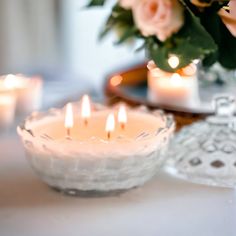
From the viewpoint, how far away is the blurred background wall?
221 centimetres

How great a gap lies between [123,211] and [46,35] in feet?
5.20

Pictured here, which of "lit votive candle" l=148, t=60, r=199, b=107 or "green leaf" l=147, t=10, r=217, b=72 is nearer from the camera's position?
"green leaf" l=147, t=10, r=217, b=72

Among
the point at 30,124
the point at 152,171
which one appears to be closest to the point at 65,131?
the point at 30,124

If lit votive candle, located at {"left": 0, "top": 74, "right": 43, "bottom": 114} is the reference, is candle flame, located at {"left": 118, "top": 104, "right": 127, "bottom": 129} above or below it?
above

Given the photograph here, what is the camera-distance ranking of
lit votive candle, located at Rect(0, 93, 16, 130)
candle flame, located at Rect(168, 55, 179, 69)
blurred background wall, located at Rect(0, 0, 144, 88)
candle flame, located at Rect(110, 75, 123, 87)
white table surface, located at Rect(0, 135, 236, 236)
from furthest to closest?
blurred background wall, located at Rect(0, 0, 144, 88)
candle flame, located at Rect(110, 75, 123, 87)
lit votive candle, located at Rect(0, 93, 16, 130)
candle flame, located at Rect(168, 55, 179, 69)
white table surface, located at Rect(0, 135, 236, 236)

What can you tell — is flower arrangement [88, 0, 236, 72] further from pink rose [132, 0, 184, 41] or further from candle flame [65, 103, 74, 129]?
candle flame [65, 103, 74, 129]

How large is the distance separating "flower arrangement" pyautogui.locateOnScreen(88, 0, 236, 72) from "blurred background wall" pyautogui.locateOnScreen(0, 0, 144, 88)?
1250mm

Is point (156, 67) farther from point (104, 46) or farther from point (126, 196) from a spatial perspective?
point (104, 46)

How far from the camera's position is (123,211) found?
0.77m

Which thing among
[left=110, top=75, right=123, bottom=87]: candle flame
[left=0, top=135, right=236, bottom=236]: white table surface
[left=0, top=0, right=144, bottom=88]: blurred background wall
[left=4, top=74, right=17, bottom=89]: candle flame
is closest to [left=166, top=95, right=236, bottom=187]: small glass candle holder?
[left=0, top=135, right=236, bottom=236]: white table surface

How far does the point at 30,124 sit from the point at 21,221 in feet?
0.59

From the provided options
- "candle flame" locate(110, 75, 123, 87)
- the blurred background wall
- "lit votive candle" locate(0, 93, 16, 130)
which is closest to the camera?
"lit votive candle" locate(0, 93, 16, 130)

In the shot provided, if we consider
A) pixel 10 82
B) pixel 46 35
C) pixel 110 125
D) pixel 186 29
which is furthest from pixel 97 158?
pixel 46 35

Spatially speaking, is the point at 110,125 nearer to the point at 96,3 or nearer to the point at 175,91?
the point at 96,3
